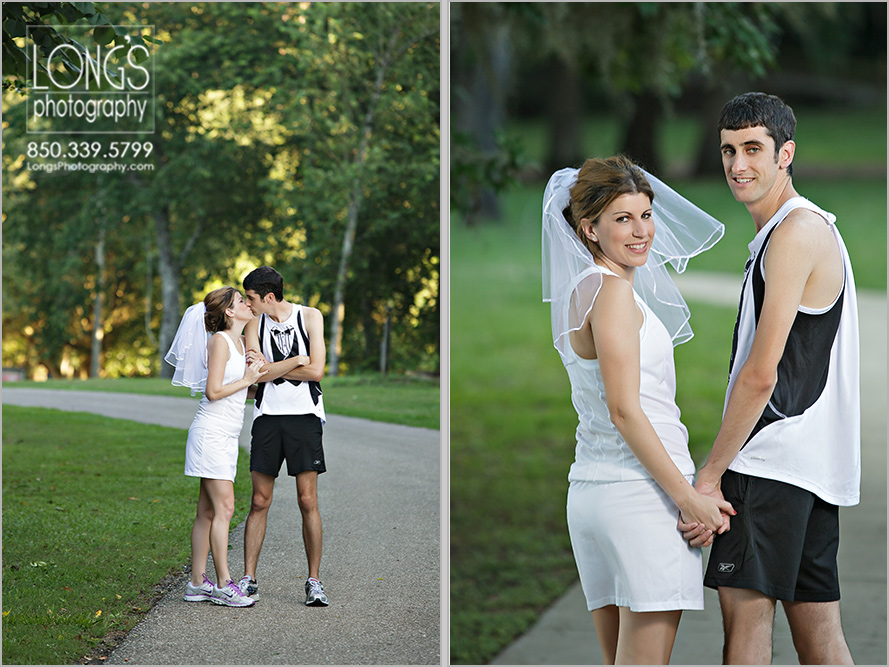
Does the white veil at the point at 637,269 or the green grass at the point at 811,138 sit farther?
the green grass at the point at 811,138

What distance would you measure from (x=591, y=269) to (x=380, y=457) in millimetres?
1450

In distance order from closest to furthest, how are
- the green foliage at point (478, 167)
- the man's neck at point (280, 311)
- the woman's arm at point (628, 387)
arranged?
1. the woman's arm at point (628, 387)
2. the man's neck at point (280, 311)
3. the green foliage at point (478, 167)

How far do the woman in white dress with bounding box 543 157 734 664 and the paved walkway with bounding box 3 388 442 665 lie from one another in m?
1.05

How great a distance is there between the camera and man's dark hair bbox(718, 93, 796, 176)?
2549mm

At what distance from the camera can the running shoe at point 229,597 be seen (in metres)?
3.43

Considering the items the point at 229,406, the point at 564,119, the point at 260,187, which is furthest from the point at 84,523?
the point at 564,119

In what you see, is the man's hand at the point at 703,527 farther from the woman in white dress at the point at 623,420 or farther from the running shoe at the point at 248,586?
the running shoe at the point at 248,586

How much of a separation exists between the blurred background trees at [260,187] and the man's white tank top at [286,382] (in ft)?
0.63

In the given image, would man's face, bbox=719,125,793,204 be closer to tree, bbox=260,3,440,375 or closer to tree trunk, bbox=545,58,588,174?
tree, bbox=260,3,440,375

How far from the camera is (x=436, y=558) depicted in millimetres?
3535

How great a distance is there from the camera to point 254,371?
10.9 ft

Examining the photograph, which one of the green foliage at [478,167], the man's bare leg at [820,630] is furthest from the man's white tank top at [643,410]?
the green foliage at [478,167]

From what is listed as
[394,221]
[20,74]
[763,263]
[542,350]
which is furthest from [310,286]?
[542,350]

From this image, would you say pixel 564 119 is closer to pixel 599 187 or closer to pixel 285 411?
pixel 285 411
